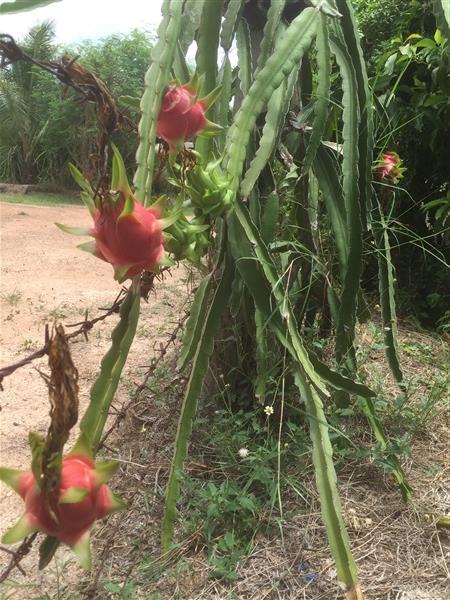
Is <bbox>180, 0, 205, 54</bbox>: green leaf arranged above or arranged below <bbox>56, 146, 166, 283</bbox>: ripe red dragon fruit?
above

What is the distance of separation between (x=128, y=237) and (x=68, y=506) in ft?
1.05

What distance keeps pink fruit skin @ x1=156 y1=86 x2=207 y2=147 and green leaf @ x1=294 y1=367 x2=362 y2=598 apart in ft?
1.75

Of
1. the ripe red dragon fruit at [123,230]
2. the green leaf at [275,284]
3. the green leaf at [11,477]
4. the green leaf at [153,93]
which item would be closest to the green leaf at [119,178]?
the ripe red dragon fruit at [123,230]

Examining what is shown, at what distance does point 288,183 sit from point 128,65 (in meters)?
10.0

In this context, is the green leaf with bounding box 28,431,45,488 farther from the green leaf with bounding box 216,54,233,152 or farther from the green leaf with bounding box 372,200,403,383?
the green leaf with bounding box 372,200,403,383

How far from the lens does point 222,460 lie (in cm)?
151

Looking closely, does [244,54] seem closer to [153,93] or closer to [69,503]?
[153,93]

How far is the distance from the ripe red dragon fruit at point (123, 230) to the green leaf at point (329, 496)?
554 millimetres

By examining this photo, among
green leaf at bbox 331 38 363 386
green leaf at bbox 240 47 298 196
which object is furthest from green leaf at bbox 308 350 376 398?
green leaf at bbox 240 47 298 196

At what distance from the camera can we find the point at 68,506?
59 centimetres

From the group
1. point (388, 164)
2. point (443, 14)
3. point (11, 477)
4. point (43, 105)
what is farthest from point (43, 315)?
point (43, 105)

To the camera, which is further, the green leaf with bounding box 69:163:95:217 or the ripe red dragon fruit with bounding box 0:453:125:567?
the green leaf with bounding box 69:163:95:217

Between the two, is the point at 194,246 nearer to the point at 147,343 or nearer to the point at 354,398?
the point at 354,398

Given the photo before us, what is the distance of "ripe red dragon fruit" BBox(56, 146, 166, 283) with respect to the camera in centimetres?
71
